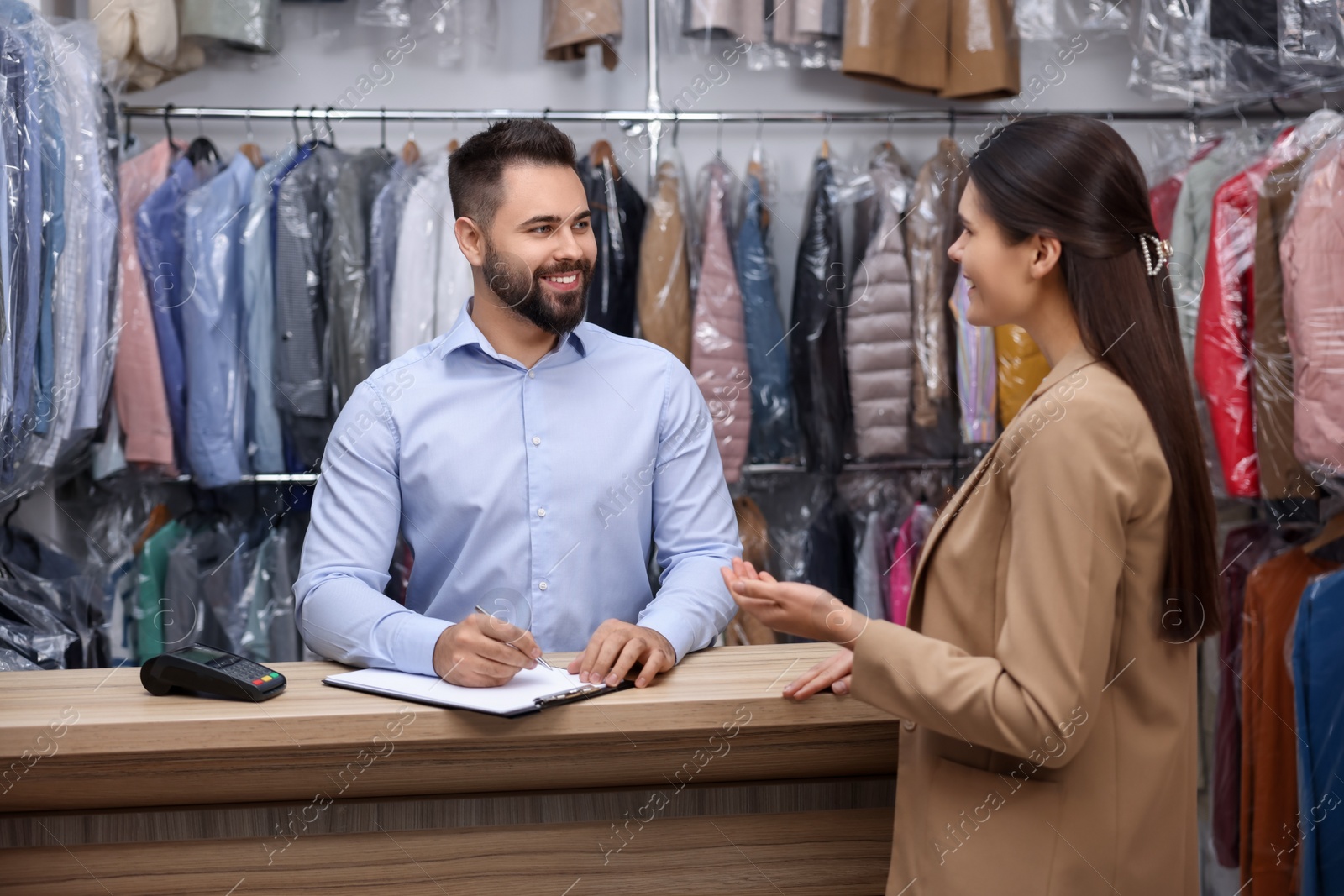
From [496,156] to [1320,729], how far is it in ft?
6.00

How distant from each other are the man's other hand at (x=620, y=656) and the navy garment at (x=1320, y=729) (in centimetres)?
137

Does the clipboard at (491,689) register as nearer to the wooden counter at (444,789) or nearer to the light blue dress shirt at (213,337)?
the wooden counter at (444,789)

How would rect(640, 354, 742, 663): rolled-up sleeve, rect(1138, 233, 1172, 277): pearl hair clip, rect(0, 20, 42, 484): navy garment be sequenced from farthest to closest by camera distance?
rect(0, 20, 42, 484): navy garment → rect(640, 354, 742, 663): rolled-up sleeve → rect(1138, 233, 1172, 277): pearl hair clip

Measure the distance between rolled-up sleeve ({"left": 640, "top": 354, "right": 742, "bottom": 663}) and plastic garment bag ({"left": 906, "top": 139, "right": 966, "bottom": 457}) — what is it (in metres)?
1.30

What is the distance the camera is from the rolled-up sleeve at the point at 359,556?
150cm

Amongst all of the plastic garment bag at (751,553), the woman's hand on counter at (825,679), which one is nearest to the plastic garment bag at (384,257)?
the plastic garment bag at (751,553)

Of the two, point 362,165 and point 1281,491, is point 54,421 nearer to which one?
point 362,165

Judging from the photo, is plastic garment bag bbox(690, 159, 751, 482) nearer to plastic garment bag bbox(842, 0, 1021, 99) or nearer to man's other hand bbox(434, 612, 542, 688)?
plastic garment bag bbox(842, 0, 1021, 99)

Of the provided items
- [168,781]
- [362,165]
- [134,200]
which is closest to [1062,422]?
[168,781]

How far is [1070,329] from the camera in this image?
1233 millimetres

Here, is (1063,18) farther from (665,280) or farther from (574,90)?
(574,90)

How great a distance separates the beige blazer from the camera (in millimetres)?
1091

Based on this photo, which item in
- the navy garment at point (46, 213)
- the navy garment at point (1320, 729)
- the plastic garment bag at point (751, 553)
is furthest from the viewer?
the plastic garment bag at point (751, 553)

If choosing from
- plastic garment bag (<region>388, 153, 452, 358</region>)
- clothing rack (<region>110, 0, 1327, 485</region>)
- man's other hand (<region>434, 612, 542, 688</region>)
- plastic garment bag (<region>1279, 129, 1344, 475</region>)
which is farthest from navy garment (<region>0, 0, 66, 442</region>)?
plastic garment bag (<region>1279, 129, 1344, 475</region>)
